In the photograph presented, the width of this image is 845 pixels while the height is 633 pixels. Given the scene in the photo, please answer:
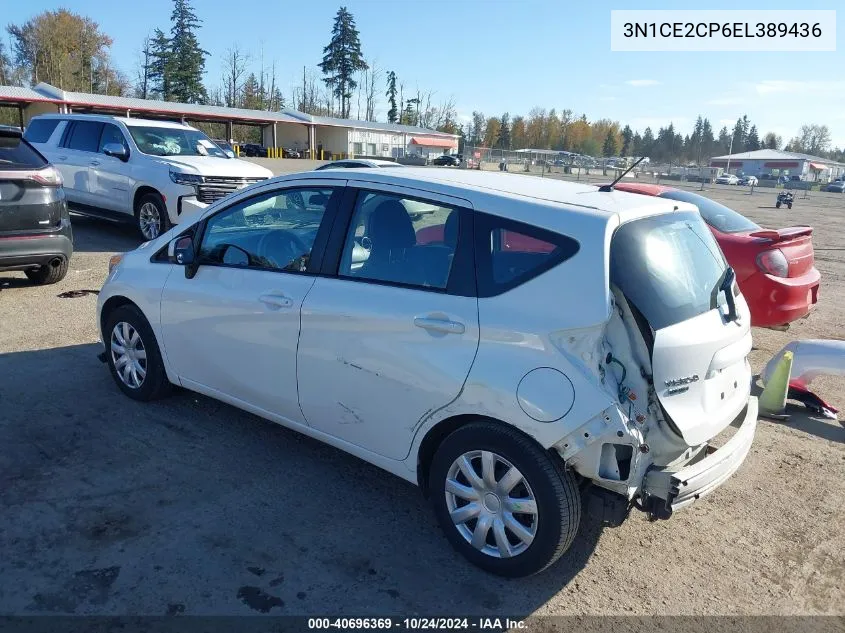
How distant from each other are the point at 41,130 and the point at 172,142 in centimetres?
292

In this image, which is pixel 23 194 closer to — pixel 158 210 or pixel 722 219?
pixel 158 210

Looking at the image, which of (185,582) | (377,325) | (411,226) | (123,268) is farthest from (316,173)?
(185,582)

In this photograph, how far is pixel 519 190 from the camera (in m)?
3.35

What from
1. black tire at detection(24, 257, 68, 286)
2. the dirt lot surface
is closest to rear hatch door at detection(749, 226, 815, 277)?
the dirt lot surface

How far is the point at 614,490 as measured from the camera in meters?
2.84

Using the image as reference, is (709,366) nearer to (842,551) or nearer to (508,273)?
(508,273)

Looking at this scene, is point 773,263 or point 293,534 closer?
point 293,534

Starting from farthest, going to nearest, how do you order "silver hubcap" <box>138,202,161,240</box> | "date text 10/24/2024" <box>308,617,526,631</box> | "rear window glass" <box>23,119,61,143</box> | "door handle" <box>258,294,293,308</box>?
"rear window glass" <box>23,119,61,143</box> → "silver hubcap" <box>138,202,161,240</box> → "door handle" <box>258,294,293,308</box> → "date text 10/24/2024" <box>308,617,526,631</box>

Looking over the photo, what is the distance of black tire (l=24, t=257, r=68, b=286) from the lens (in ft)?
26.4

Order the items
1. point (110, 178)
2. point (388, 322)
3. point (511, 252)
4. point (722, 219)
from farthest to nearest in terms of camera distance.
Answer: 1. point (110, 178)
2. point (722, 219)
3. point (388, 322)
4. point (511, 252)

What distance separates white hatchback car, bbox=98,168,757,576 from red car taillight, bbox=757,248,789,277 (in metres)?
3.21

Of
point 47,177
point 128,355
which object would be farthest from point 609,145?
point 128,355

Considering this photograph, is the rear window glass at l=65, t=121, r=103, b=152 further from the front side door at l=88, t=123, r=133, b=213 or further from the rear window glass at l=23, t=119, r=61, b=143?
the rear window glass at l=23, t=119, r=61, b=143

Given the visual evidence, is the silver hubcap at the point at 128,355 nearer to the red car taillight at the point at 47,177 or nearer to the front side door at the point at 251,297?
the front side door at the point at 251,297
